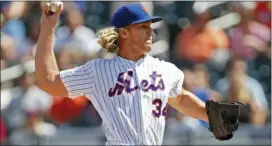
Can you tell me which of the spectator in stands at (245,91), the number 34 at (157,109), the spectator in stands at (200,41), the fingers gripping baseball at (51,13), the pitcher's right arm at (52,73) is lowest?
the spectator in stands at (245,91)

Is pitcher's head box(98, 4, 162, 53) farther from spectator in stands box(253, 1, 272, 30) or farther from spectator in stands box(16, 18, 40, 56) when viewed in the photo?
spectator in stands box(253, 1, 272, 30)

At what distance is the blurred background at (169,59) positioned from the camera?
7.49 m

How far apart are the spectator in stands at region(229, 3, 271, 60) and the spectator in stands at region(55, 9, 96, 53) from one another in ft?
5.52

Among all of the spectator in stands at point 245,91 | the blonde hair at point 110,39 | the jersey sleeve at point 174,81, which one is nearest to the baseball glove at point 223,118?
the jersey sleeve at point 174,81

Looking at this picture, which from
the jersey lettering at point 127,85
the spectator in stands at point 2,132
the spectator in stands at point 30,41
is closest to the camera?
the jersey lettering at point 127,85

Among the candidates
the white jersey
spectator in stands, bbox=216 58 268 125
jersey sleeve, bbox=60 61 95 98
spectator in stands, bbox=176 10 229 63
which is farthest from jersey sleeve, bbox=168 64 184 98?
spectator in stands, bbox=176 10 229 63

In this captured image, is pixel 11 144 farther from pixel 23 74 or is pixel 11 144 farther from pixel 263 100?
pixel 263 100

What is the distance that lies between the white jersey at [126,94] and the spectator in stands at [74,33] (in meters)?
3.95

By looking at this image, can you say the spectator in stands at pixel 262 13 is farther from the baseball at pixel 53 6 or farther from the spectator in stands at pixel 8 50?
the baseball at pixel 53 6

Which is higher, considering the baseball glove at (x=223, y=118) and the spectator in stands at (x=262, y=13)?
the baseball glove at (x=223, y=118)

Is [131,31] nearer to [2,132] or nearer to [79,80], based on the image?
[79,80]

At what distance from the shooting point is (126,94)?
3766mm

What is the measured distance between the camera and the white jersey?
3.73 m

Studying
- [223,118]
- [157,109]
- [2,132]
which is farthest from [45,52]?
[2,132]
